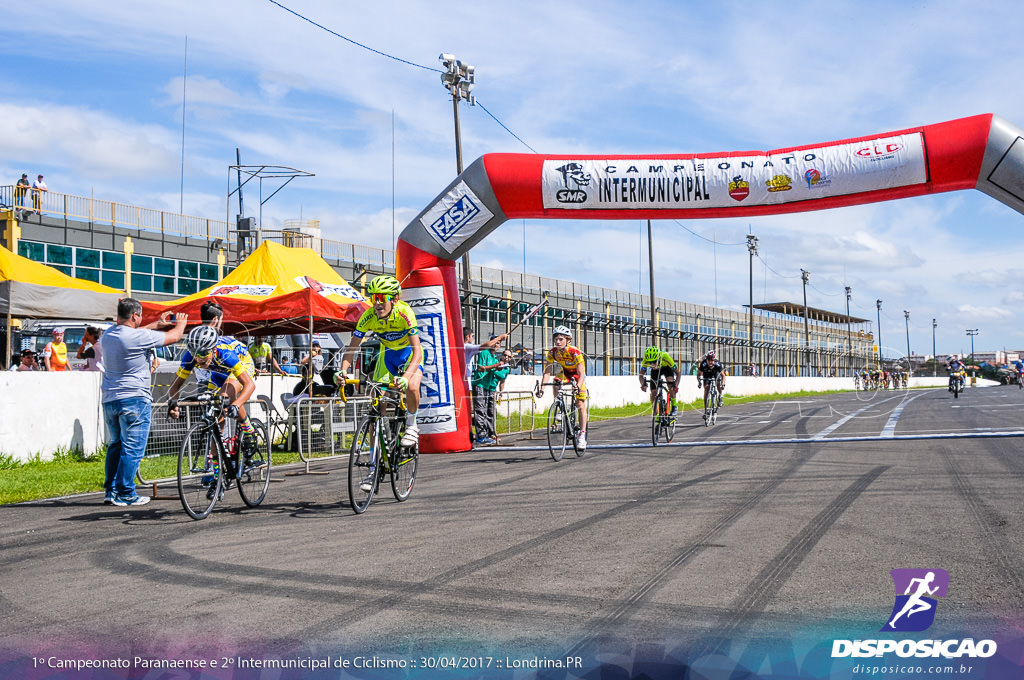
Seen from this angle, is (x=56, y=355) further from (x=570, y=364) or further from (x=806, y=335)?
(x=806, y=335)

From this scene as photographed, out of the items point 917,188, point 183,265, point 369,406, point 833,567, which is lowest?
point 833,567

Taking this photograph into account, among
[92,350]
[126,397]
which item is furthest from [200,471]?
[92,350]

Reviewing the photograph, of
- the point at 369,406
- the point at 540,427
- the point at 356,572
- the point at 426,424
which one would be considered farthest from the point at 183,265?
the point at 356,572

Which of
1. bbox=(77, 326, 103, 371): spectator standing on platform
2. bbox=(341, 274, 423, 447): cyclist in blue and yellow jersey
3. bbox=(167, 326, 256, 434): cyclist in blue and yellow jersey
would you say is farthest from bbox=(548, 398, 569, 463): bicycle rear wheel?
bbox=(77, 326, 103, 371): spectator standing on platform

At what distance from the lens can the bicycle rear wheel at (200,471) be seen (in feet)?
23.4

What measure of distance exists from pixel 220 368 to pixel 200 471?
1018 millimetres

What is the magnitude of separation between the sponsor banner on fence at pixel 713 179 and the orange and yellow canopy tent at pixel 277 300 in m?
4.60

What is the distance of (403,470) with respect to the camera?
7984 mm

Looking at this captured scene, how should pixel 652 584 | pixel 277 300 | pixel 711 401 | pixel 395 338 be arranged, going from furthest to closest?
pixel 711 401 → pixel 277 300 → pixel 395 338 → pixel 652 584

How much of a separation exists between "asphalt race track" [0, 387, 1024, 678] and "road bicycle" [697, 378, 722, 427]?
10005 millimetres

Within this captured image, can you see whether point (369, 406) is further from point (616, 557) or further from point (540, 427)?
point (540, 427)

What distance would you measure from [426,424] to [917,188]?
27.6 feet

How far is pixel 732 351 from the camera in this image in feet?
165

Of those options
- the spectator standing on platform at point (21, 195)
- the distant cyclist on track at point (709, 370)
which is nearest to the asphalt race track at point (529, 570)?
the distant cyclist on track at point (709, 370)
